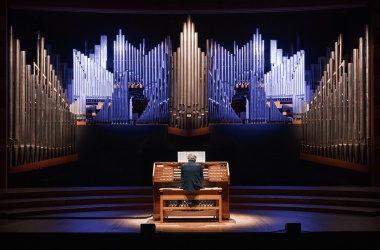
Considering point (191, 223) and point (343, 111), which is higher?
point (343, 111)

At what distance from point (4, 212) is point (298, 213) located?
4639mm

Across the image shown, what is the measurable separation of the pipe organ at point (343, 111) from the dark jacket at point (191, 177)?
3.30 metres

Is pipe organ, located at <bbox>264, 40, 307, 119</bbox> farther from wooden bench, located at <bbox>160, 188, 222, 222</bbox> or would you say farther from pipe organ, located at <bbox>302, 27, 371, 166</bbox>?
wooden bench, located at <bbox>160, 188, 222, 222</bbox>

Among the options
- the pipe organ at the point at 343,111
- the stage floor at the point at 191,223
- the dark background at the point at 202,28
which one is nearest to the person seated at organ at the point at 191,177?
the stage floor at the point at 191,223

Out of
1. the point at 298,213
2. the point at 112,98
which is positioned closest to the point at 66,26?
the point at 112,98

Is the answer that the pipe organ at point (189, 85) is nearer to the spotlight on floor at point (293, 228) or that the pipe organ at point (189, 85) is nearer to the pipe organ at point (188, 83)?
the pipe organ at point (188, 83)

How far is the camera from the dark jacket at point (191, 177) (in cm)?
954

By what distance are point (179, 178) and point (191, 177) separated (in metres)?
0.61

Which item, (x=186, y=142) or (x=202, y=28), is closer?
(x=186, y=142)

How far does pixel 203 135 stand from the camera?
1276 cm

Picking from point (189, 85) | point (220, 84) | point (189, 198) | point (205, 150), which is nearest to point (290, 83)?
point (220, 84)

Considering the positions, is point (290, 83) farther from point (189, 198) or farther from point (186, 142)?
point (189, 198)

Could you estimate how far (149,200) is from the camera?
37.2 ft

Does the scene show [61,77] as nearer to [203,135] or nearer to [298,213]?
[203,135]
